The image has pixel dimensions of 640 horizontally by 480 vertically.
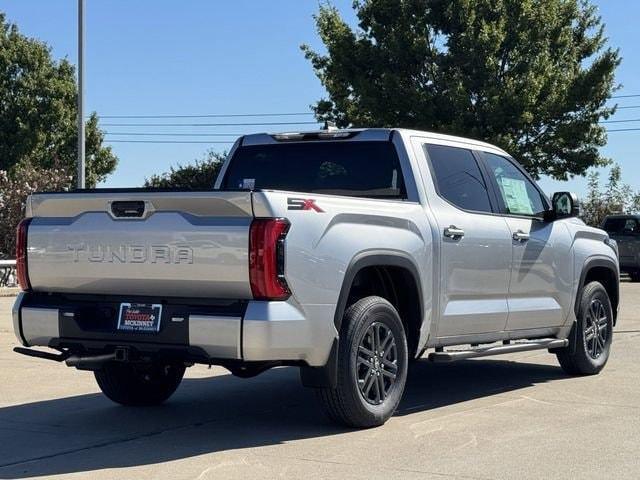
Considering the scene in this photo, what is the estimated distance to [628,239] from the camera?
28.5 meters

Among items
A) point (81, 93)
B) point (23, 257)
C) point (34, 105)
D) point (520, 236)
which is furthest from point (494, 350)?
point (34, 105)

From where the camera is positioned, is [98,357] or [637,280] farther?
[637,280]

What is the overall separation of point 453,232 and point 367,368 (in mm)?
1396

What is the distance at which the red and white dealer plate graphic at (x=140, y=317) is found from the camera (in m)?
6.57

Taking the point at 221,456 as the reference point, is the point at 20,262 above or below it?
above

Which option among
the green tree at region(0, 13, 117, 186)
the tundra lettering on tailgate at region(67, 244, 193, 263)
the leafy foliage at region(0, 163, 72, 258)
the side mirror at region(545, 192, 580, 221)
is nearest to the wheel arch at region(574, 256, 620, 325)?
the side mirror at region(545, 192, 580, 221)

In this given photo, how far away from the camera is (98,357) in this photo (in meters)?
6.78

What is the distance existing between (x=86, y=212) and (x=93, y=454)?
5.18 ft

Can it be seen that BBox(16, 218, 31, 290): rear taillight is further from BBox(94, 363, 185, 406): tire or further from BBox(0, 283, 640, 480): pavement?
BBox(94, 363, 185, 406): tire

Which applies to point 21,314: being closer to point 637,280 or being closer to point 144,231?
point 144,231

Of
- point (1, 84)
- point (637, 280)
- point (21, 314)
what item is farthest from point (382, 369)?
point (1, 84)

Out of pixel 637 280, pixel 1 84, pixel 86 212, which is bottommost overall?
pixel 637 280

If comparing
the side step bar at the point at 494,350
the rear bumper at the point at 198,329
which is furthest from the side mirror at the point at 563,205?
A: the rear bumper at the point at 198,329

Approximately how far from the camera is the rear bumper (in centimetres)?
622
